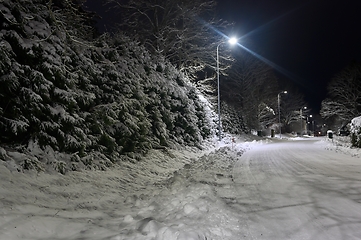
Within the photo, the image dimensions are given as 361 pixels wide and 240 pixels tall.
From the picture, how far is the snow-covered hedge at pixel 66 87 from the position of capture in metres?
6.52

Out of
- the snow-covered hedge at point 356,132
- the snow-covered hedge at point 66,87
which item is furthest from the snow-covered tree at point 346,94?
the snow-covered hedge at point 66,87

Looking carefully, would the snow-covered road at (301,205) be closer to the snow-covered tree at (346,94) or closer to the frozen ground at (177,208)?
the frozen ground at (177,208)

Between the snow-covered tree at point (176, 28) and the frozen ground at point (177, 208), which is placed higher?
the snow-covered tree at point (176, 28)

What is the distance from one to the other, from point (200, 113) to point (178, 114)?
4945mm

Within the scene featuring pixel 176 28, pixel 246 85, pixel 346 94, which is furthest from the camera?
pixel 246 85

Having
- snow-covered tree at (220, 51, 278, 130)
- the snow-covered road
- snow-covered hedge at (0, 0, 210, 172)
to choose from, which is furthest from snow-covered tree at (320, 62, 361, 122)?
the snow-covered road

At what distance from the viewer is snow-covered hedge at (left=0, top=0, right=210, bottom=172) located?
21.4ft

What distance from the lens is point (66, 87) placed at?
7.75 meters

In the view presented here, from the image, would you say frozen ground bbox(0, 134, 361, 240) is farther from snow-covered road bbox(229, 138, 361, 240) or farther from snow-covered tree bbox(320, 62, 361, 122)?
snow-covered tree bbox(320, 62, 361, 122)

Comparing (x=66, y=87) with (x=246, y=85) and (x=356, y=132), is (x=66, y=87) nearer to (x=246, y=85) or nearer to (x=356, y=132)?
(x=356, y=132)

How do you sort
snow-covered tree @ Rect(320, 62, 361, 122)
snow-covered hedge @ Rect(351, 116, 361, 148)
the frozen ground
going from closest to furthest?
the frozen ground → snow-covered hedge @ Rect(351, 116, 361, 148) → snow-covered tree @ Rect(320, 62, 361, 122)

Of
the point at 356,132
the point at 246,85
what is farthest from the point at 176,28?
the point at 246,85

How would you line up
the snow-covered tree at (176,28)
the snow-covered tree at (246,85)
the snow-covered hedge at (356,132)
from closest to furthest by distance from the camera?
the snow-covered hedge at (356,132) → the snow-covered tree at (176,28) → the snow-covered tree at (246,85)

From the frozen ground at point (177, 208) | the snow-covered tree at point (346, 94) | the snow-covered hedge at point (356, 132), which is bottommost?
the frozen ground at point (177, 208)
